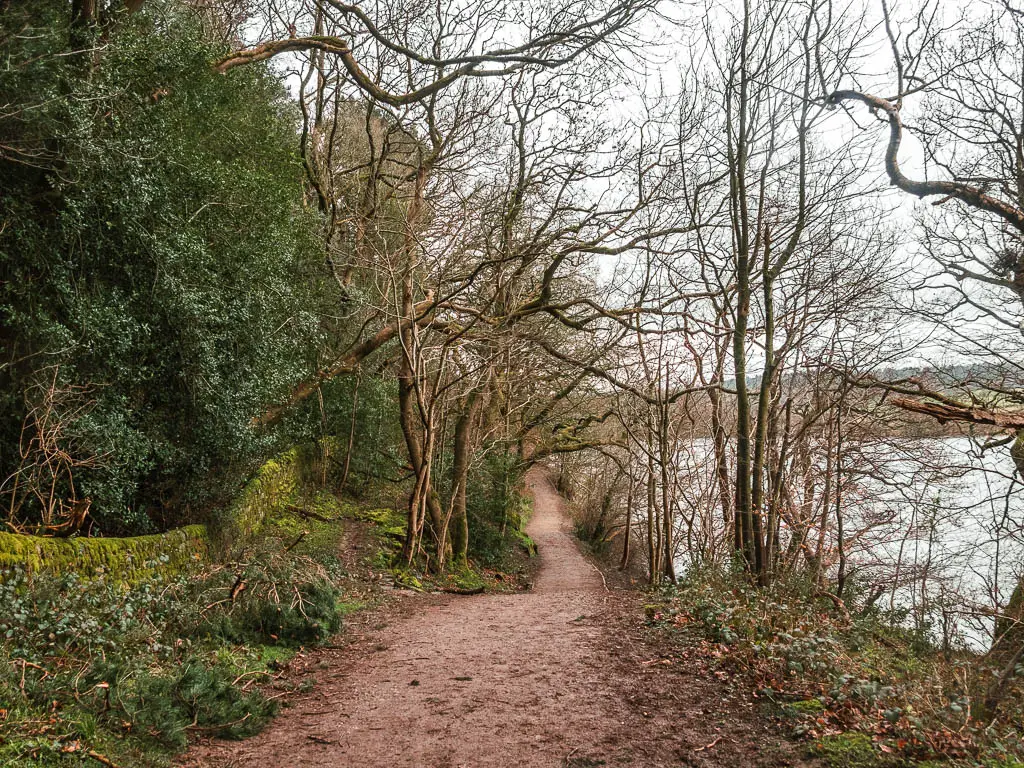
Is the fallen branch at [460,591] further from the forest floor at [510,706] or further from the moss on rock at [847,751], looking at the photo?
the moss on rock at [847,751]

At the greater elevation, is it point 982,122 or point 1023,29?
point 1023,29

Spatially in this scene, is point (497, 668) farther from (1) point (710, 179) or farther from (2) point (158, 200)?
(1) point (710, 179)

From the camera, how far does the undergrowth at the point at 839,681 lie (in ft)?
12.3

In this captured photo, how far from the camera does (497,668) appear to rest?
20.6ft

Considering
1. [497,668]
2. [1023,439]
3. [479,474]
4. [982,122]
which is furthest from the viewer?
[479,474]

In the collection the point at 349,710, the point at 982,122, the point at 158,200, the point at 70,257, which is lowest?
the point at 349,710

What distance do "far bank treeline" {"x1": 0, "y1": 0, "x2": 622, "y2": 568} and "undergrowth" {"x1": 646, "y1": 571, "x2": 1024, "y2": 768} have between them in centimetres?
620

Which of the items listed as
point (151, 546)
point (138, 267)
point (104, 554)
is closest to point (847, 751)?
point (104, 554)

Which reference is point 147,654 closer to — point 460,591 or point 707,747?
point 707,747

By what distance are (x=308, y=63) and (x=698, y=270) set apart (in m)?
8.89

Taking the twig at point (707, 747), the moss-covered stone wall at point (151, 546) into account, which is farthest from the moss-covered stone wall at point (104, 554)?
the twig at point (707, 747)

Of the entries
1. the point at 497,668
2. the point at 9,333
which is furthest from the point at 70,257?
the point at 497,668

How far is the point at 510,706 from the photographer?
5.21m

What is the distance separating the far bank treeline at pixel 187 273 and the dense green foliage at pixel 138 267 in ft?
0.08
